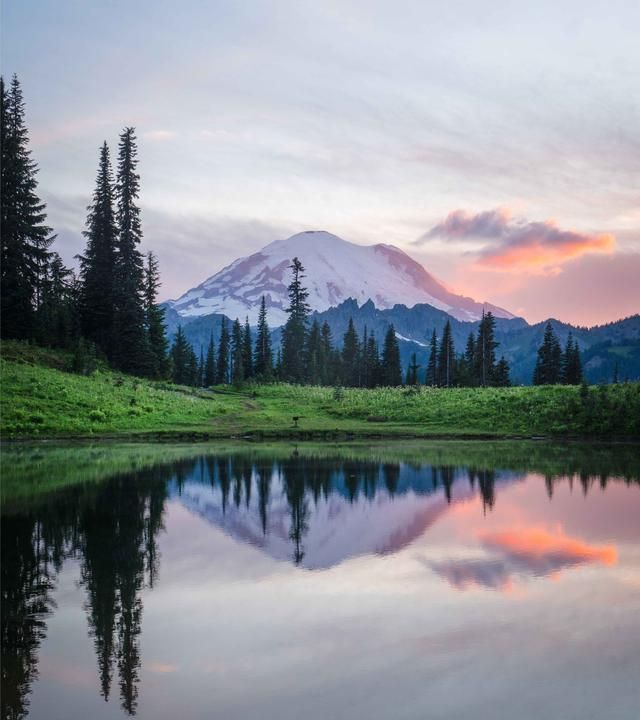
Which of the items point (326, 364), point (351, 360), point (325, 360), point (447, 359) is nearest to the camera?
point (447, 359)

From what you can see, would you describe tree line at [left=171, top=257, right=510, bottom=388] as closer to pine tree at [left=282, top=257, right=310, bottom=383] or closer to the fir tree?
pine tree at [left=282, top=257, right=310, bottom=383]

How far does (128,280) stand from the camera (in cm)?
6725

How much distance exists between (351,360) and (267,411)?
247ft

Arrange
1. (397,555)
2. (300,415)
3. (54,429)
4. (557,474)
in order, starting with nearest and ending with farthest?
(397,555), (557,474), (54,429), (300,415)

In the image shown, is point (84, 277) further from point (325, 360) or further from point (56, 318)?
point (325, 360)

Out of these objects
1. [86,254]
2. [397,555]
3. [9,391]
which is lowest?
[397,555]

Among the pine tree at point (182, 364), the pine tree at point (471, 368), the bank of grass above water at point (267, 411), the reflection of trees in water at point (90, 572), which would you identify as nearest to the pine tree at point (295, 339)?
the pine tree at point (182, 364)

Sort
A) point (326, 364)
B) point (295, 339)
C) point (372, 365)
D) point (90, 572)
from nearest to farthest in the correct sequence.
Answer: point (90, 572), point (295, 339), point (372, 365), point (326, 364)

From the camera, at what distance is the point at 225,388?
8194 cm

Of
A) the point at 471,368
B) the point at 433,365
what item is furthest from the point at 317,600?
the point at 433,365

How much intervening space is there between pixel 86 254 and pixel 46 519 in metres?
60.2

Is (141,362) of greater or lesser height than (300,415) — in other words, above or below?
above

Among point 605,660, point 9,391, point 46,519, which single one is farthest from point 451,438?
point 605,660

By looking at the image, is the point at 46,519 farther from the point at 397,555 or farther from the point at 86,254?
the point at 86,254
